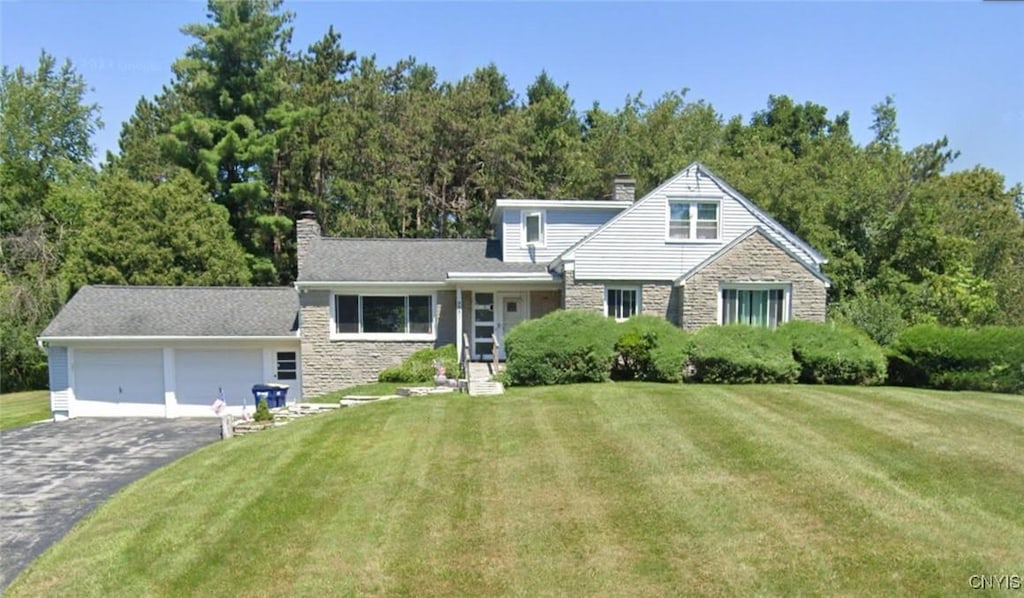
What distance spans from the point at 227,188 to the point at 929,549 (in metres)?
35.5

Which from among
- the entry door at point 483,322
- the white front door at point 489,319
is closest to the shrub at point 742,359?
the white front door at point 489,319

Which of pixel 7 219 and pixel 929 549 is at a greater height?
pixel 7 219

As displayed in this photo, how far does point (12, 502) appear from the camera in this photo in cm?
1049

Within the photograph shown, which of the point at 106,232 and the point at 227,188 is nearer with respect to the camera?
the point at 106,232

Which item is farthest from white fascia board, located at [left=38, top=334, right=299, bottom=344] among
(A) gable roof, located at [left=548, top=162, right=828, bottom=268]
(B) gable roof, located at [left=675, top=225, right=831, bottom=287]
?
(B) gable roof, located at [left=675, top=225, right=831, bottom=287]

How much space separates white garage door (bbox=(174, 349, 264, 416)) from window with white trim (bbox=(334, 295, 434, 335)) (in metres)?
3.65

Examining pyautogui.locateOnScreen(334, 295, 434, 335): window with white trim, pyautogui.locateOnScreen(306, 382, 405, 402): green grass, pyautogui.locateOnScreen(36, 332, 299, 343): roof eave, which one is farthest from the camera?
pyautogui.locateOnScreen(36, 332, 299, 343): roof eave

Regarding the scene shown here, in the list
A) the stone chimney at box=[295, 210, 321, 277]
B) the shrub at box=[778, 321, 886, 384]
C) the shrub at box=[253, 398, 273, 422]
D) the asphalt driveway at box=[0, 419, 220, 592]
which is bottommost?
the asphalt driveway at box=[0, 419, 220, 592]

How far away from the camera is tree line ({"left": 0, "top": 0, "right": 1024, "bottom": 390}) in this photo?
27.2 meters

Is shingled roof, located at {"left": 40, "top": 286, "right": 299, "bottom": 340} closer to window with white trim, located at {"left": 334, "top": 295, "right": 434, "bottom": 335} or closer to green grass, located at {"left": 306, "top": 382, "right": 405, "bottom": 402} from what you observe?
window with white trim, located at {"left": 334, "top": 295, "right": 434, "bottom": 335}

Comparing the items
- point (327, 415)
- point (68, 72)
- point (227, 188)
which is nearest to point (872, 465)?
point (327, 415)

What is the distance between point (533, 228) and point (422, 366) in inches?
267

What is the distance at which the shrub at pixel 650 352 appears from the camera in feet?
52.0

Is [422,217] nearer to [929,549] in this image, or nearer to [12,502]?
[12,502]
